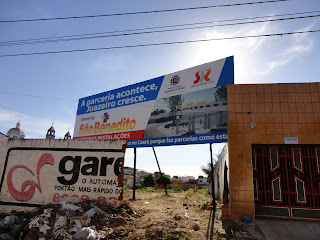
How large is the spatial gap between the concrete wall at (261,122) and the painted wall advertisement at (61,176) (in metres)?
3.67

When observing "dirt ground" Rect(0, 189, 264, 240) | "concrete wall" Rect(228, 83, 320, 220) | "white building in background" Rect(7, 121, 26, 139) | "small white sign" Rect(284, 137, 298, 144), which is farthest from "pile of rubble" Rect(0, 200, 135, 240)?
"white building in background" Rect(7, 121, 26, 139)

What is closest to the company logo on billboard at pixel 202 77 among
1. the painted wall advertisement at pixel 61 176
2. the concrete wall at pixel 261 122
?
the concrete wall at pixel 261 122

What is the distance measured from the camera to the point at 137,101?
11.8 metres

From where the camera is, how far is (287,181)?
681 cm

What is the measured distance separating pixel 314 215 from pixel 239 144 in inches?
116

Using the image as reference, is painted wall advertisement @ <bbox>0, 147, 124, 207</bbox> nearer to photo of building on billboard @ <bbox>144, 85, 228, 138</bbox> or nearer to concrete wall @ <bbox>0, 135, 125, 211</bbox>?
concrete wall @ <bbox>0, 135, 125, 211</bbox>

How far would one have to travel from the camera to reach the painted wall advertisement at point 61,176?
723cm

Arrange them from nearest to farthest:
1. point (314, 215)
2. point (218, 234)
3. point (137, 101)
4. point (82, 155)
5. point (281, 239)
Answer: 1. point (281, 239)
2. point (218, 234)
3. point (314, 215)
4. point (82, 155)
5. point (137, 101)

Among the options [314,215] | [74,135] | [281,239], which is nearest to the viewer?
[281,239]

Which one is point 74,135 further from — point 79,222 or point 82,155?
point 79,222

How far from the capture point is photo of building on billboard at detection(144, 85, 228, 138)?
831 centimetres

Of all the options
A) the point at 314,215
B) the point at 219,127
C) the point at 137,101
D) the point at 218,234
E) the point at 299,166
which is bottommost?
the point at 218,234

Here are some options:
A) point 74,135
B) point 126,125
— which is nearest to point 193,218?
point 126,125

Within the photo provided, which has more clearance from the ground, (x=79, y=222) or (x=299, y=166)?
(x=299, y=166)
